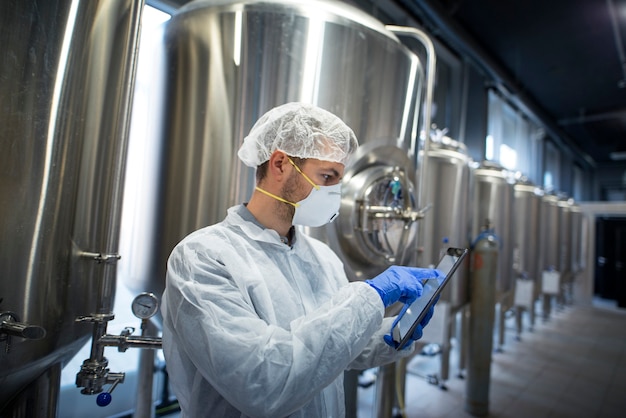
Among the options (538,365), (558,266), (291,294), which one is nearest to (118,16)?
(291,294)

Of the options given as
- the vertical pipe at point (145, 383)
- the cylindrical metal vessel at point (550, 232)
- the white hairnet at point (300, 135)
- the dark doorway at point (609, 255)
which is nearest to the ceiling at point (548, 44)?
the cylindrical metal vessel at point (550, 232)

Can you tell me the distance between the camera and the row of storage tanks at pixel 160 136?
770 mm

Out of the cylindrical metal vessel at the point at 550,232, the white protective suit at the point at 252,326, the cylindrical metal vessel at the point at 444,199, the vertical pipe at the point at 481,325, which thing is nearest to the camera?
the white protective suit at the point at 252,326

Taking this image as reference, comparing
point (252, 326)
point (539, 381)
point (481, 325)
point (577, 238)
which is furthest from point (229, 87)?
point (577, 238)

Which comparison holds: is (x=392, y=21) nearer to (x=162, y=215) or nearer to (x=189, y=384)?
(x=162, y=215)

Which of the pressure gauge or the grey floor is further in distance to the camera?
the grey floor

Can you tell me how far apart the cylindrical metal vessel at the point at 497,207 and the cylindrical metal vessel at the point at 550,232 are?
2.04 meters

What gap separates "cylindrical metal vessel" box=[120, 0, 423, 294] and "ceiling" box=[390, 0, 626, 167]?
4.70 feet

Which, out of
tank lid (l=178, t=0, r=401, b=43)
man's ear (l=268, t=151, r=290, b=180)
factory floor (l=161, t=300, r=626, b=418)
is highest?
tank lid (l=178, t=0, r=401, b=43)

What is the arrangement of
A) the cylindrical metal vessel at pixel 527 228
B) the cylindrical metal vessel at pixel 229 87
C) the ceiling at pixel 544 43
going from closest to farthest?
the cylindrical metal vessel at pixel 229 87
the ceiling at pixel 544 43
the cylindrical metal vessel at pixel 527 228

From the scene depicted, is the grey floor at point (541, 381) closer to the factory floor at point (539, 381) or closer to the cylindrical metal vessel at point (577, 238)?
the factory floor at point (539, 381)

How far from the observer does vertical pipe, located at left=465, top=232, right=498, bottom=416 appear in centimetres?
232

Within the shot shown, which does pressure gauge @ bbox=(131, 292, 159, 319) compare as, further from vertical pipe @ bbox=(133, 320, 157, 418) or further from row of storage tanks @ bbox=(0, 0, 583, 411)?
vertical pipe @ bbox=(133, 320, 157, 418)

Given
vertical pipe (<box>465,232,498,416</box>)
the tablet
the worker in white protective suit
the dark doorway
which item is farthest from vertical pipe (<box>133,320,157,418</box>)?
the dark doorway
